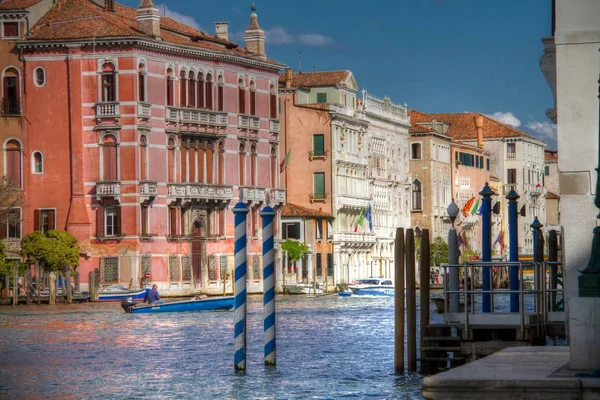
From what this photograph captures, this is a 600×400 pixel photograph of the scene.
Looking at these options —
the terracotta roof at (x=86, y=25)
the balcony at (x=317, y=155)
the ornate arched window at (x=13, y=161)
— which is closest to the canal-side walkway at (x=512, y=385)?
the terracotta roof at (x=86, y=25)

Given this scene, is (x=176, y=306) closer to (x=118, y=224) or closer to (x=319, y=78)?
(x=118, y=224)

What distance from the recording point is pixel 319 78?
8456cm

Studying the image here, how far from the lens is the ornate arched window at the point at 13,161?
62.5 m

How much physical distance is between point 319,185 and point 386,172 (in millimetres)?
12263

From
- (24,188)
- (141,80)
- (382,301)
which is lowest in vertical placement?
(382,301)

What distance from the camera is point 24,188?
62.6 meters

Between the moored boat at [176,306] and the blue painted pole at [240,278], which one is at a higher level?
the blue painted pole at [240,278]

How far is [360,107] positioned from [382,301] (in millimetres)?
24362

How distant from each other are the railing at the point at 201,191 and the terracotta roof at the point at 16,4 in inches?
337

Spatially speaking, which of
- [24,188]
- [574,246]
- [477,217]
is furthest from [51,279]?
[477,217]

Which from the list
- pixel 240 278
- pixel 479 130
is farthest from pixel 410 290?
pixel 479 130

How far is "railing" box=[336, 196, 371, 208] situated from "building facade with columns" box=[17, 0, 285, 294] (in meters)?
15.8

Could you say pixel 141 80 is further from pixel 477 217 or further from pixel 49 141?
pixel 477 217

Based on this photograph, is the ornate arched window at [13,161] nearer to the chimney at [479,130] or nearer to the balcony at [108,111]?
the balcony at [108,111]
